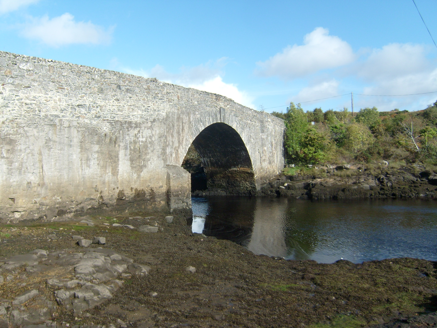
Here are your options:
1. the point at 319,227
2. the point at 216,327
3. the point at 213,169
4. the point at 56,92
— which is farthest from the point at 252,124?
the point at 216,327

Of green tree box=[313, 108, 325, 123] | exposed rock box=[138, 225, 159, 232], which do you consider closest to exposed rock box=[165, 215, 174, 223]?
exposed rock box=[138, 225, 159, 232]

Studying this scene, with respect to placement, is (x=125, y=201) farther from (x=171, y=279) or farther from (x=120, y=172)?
(x=171, y=279)

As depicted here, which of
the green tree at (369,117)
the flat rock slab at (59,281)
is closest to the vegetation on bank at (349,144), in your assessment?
the green tree at (369,117)

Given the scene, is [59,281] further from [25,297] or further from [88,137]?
[88,137]

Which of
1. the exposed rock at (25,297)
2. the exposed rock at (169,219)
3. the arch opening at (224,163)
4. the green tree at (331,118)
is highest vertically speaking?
the green tree at (331,118)

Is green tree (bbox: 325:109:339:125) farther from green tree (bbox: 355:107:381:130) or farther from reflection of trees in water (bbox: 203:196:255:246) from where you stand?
reflection of trees in water (bbox: 203:196:255:246)

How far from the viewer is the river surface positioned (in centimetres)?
967

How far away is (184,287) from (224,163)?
16434mm

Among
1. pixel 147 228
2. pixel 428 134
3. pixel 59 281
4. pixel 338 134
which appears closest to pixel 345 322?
pixel 59 281

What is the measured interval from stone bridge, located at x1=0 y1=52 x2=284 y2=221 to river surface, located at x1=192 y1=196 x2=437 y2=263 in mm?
2771

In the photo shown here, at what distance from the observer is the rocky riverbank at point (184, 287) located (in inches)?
175

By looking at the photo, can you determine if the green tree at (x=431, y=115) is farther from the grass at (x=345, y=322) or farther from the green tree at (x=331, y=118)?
the grass at (x=345, y=322)

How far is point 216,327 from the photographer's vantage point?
14.1ft

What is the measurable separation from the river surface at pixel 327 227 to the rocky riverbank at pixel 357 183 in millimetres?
1610
